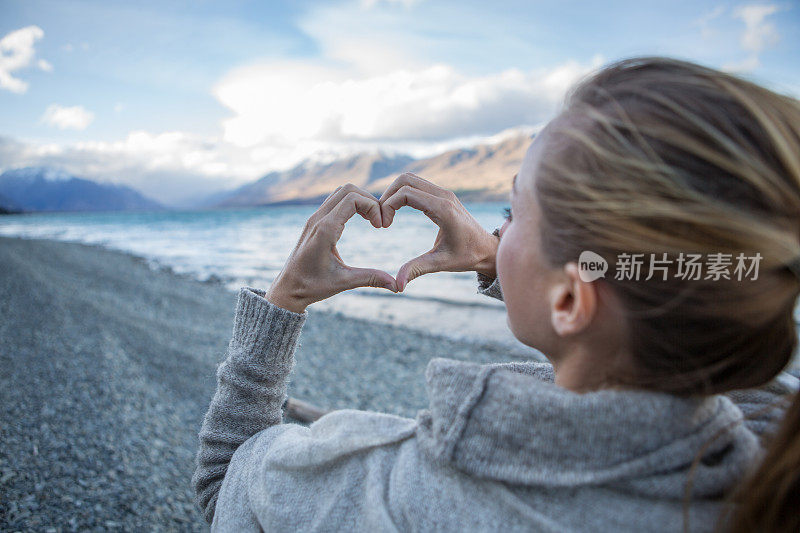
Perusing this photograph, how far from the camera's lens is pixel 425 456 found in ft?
3.23

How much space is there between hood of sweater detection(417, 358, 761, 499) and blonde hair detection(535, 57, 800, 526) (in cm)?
8

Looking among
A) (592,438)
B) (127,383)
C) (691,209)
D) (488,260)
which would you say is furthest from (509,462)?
(127,383)

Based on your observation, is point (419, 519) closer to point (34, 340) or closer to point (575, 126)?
point (575, 126)

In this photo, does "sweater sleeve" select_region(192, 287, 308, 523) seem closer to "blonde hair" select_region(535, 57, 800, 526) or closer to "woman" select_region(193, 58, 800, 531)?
"woman" select_region(193, 58, 800, 531)

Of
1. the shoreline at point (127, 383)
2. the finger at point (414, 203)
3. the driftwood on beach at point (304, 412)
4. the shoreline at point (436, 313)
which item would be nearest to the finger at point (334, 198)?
the finger at point (414, 203)

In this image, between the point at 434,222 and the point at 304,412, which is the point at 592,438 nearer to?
the point at 434,222

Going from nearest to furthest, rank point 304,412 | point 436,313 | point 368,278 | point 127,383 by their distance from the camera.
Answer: point 368,278 < point 304,412 < point 127,383 < point 436,313

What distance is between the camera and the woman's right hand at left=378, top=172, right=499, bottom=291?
64.0 inches

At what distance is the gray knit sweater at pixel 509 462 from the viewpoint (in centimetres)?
84

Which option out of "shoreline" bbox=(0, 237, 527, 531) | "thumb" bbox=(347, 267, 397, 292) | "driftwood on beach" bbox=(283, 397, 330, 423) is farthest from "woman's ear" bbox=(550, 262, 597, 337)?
"driftwood on beach" bbox=(283, 397, 330, 423)

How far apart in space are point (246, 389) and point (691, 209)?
121 cm

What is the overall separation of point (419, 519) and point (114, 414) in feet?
14.1

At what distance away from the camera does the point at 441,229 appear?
5.61ft

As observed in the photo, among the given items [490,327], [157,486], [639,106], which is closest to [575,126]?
[639,106]
